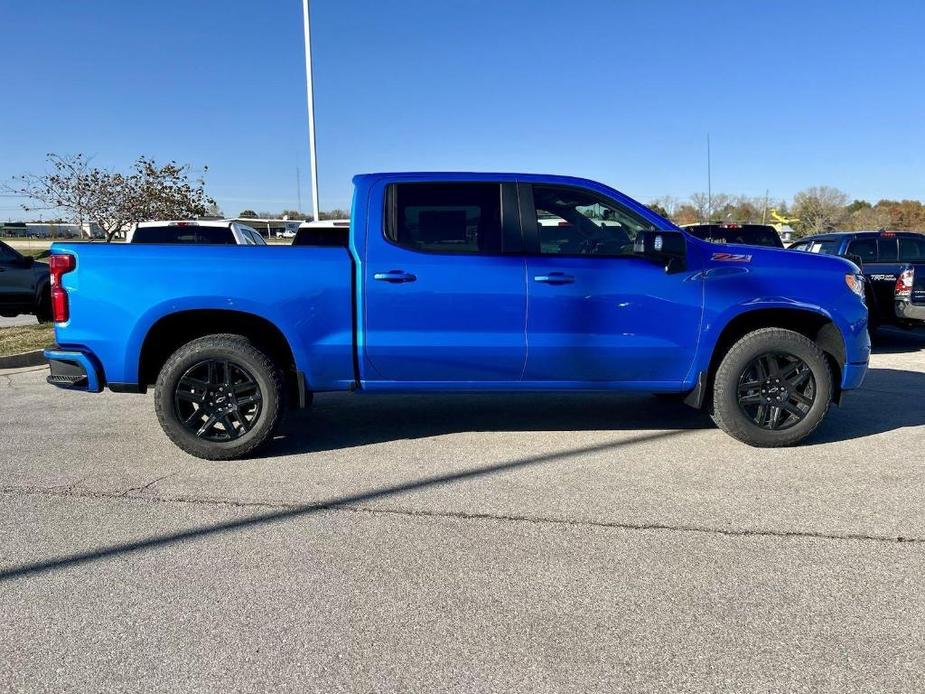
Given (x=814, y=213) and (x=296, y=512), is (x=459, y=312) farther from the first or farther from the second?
(x=814, y=213)

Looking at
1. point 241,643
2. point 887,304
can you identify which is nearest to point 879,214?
point 887,304

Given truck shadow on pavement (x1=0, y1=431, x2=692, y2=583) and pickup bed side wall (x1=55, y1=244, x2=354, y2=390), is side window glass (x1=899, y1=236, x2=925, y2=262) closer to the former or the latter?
truck shadow on pavement (x1=0, y1=431, x2=692, y2=583)

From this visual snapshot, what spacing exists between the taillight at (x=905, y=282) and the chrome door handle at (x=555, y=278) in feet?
22.3

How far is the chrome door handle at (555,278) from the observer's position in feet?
15.9

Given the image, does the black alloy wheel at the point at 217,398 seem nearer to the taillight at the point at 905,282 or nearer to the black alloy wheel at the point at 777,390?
the black alloy wheel at the point at 777,390

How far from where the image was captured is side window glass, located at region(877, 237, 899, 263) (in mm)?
11344

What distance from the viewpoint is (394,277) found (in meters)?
4.79

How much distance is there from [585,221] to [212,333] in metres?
2.86

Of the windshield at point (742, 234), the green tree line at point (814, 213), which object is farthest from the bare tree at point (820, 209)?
the windshield at point (742, 234)

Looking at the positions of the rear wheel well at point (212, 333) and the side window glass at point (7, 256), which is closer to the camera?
the rear wheel well at point (212, 333)

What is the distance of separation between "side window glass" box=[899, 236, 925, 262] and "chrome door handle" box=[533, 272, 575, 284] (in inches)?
367

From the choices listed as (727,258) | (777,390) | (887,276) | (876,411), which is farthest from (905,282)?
(727,258)

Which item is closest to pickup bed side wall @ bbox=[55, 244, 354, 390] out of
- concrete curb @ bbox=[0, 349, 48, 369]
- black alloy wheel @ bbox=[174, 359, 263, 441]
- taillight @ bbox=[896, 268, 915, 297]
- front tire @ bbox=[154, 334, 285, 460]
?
front tire @ bbox=[154, 334, 285, 460]

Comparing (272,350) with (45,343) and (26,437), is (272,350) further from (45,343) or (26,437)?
(45,343)
